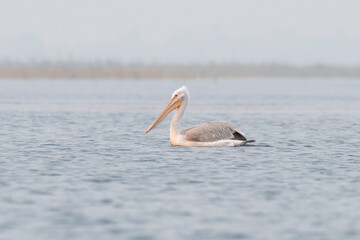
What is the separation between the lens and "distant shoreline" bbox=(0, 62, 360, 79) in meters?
58.8

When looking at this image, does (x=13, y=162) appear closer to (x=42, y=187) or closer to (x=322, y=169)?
(x=42, y=187)

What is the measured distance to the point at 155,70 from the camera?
68188 millimetres

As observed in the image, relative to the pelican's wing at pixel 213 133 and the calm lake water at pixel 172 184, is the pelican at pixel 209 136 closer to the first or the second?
the pelican's wing at pixel 213 133

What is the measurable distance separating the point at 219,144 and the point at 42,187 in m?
5.25

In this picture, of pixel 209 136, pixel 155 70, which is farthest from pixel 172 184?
pixel 155 70

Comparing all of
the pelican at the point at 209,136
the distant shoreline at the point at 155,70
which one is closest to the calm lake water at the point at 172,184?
the pelican at the point at 209,136

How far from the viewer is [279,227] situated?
7664 mm

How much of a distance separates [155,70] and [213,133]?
53.9 metres

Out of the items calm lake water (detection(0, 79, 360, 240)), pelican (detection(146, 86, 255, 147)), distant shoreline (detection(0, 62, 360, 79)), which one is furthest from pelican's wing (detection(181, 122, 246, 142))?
distant shoreline (detection(0, 62, 360, 79))

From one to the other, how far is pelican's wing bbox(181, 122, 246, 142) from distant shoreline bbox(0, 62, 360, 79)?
4082 cm

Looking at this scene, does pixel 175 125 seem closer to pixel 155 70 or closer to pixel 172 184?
pixel 172 184

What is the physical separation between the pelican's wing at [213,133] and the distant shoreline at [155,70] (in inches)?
1607

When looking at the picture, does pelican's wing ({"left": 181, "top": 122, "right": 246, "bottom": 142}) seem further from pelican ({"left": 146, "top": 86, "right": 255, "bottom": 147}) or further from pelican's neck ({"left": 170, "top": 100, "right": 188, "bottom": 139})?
pelican's neck ({"left": 170, "top": 100, "right": 188, "bottom": 139})

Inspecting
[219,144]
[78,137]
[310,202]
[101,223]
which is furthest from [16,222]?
[78,137]
